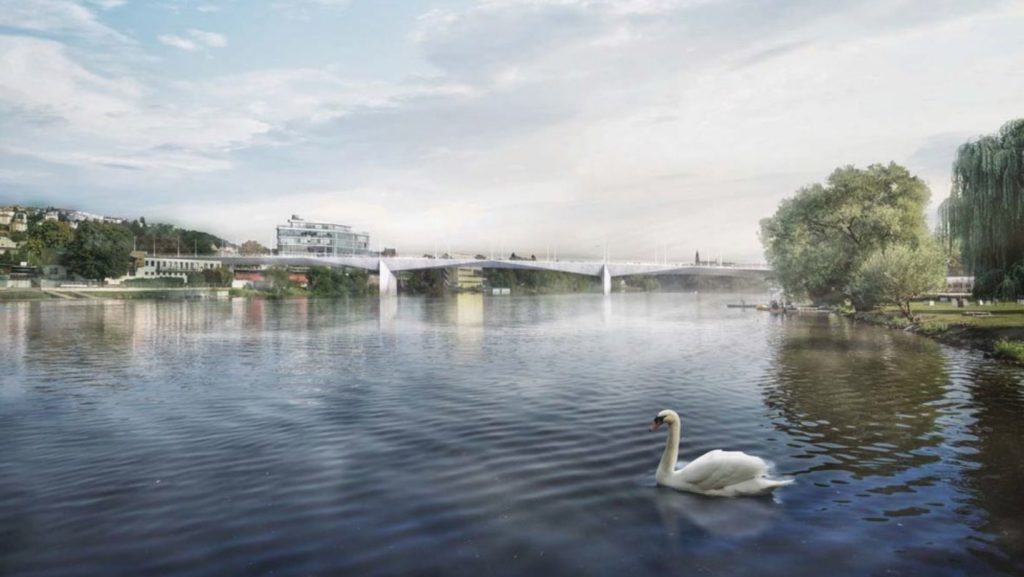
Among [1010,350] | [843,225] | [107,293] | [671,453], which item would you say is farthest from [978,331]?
[107,293]

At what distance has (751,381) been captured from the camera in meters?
27.4

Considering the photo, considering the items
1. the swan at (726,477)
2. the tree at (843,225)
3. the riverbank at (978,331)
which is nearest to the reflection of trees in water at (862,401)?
the riverbank at (978,331)

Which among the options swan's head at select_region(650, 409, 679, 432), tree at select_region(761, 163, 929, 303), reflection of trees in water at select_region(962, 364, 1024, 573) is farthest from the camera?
tree at select_region(761, 163, 929, 303)

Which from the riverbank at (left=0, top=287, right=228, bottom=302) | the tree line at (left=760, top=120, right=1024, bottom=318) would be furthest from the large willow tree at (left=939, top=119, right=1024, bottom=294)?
the riverbank at (left=0, top=287, right=228, bottom=302)

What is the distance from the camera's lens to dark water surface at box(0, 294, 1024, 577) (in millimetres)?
9805

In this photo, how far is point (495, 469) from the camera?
Result: 14.3 m

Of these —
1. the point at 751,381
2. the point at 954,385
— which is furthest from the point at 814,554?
the point at 954,385

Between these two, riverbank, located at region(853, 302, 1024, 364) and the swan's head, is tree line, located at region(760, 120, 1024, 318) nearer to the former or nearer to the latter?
riverbank, located at region(853, 302, 1024, 364)

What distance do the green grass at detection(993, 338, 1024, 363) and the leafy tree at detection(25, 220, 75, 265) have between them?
603ft

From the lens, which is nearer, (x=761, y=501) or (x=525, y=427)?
(x=761, y=501)

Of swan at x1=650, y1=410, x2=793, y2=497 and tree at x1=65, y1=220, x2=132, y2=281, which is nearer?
swan at x1=650, y1=410, x2=793, y2=497

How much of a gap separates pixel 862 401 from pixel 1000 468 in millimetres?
8294

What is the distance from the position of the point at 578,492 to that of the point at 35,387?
24198 millimetres

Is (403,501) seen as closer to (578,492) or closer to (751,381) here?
(578,492)
